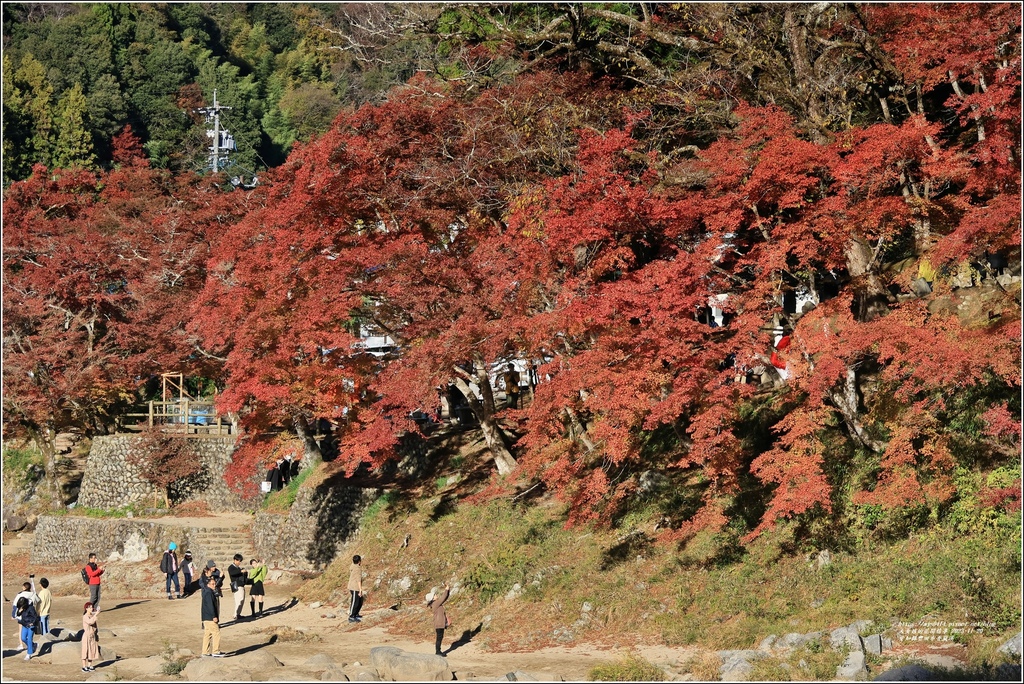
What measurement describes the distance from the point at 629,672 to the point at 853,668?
3.44 m

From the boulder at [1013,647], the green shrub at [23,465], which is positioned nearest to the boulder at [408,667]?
the boulder at [1013,647]

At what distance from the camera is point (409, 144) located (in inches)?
1101

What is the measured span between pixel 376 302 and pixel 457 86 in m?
6.33

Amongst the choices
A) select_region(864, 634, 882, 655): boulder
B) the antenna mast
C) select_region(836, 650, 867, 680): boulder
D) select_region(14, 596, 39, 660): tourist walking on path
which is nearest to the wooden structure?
select_region(14, 596, 39, 660): tourist walking on path

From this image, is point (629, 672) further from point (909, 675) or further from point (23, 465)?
point (23, 465)

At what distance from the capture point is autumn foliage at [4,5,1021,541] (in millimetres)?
18594

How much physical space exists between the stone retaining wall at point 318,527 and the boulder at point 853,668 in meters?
15.8

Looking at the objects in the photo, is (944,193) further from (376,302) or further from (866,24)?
(376,302)

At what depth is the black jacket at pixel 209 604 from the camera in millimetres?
19891

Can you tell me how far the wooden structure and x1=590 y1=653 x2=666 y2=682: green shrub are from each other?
22.2 m

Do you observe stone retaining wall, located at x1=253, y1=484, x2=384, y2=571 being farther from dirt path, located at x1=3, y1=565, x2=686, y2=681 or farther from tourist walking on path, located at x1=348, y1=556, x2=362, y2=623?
tourist walking on path, located at x1=348, y1=556, x2=362, y2=623

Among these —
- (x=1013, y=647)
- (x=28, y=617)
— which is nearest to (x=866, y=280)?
(x=1013, y=647)

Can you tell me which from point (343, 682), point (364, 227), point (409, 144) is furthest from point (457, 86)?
point (343, 682)

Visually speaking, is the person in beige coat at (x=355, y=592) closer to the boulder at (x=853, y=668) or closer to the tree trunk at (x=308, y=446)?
the tree trunk at (x=308, y=446)
